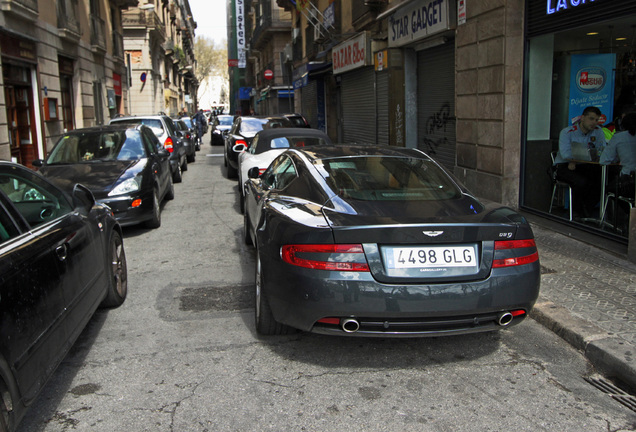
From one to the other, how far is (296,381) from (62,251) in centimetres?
167

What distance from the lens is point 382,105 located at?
52.2 feet

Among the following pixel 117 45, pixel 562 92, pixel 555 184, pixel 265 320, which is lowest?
pixel 265 320

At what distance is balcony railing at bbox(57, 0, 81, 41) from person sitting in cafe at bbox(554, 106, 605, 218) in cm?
1610

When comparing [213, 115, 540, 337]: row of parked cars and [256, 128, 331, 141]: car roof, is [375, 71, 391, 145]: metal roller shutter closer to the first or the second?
[256, 128, 331, 141]: car roof

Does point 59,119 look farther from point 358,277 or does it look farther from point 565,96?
point 358,277

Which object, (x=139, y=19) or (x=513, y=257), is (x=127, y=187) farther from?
(x=139, y=19)

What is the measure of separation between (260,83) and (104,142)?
4485 centimetres

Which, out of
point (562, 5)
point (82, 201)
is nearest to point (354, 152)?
point (82, 201)

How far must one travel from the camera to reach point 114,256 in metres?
5.03

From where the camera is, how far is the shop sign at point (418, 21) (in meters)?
10.6

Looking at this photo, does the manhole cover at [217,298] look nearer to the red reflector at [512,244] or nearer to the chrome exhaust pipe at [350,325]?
the chrome exhaust pipe at [350,325]

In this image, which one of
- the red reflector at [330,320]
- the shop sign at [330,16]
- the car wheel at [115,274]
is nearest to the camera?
the red reflector at [330,320]

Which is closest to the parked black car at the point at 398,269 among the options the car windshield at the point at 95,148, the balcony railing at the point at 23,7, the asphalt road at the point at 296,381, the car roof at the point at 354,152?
the asphalt road at the point at 296,381

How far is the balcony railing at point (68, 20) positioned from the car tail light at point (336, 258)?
17.7 m
